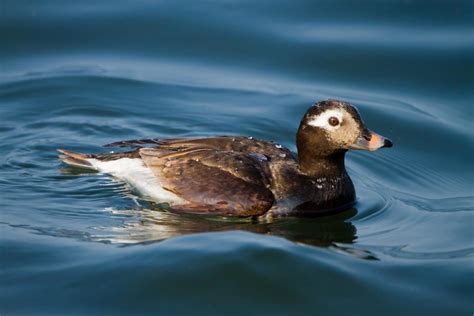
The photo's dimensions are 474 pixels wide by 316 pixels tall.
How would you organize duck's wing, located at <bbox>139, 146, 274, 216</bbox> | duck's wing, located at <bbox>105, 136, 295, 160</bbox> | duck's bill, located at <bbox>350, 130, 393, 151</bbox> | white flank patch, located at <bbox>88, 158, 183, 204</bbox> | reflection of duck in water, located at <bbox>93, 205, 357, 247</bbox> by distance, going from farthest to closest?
duck's wing, located at <bbox>105, 136, 295, 160</bbox>, white flank patch, located at <bbox>88, 158, 183, 204</bbox>, duck's bill, located at <bbox>350, 130, 393, 151</bbox>, duck's wing, located at <bbox>139, 146, 274, 216</bbox>, reflection of duck in water, located at <bbox>93, 205, 357, 247</bbox>

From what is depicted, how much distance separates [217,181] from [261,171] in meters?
0.49

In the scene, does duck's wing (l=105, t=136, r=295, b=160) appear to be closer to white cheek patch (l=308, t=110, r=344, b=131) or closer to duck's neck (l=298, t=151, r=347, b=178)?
duck's neck (l=298, t=151, r=347, b=178)

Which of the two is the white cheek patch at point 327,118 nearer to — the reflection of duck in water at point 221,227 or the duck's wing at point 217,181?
the duck's wing at point 217,181

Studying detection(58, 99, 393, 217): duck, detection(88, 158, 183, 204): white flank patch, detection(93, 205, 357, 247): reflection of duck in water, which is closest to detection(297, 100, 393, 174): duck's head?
detection(58, 99, 393, 217): duck

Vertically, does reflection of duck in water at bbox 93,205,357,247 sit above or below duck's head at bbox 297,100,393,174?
below

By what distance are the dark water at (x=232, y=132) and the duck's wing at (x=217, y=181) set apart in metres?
0.19

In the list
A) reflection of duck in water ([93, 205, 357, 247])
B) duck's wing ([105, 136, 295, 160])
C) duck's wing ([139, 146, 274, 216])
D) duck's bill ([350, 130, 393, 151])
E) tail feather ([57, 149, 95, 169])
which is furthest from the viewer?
tail feather ([57, 149, 95, 169])

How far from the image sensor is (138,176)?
10.7 m

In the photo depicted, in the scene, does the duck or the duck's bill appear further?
the duck's bill

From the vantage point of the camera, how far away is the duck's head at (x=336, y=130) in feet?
33.1

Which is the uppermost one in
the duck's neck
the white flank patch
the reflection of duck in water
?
the duck's neck

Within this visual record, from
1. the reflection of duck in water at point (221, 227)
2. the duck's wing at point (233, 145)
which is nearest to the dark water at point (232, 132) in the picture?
the reflection of duck in water at point (221, 227)

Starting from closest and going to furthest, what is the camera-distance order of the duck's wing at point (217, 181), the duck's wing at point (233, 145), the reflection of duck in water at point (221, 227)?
the reflection of duck in water at point (221, 227), the duck's wing at point (217, 181), the duck's wing at point (233, 145)

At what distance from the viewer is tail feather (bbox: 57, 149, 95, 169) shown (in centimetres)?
1116
